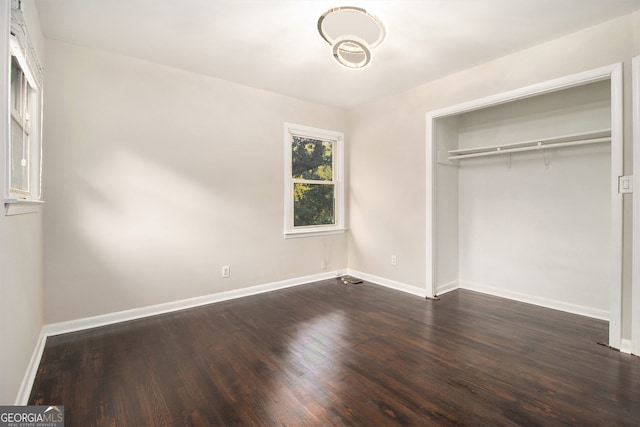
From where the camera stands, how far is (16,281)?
1688 mm

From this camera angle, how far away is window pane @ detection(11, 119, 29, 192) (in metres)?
1.82

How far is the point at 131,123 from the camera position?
3.04 meters

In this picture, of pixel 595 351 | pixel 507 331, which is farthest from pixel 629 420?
pixel 507 331

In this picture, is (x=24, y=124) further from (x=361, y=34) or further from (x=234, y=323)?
(x=361, y=34)

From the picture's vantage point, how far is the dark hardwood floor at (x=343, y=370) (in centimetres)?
170

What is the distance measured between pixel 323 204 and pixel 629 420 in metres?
3.70

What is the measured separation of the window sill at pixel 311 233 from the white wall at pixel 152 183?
6.3 inches

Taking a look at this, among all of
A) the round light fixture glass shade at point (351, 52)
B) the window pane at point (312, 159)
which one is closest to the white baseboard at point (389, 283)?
the window pane at point (312, 159)

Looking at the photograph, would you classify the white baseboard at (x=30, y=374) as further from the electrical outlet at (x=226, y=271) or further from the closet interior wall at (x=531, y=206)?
the closet interior wall at (x=531, y=206)

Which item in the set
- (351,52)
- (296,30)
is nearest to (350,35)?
(351,52)

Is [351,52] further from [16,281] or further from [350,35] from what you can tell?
[16,281]

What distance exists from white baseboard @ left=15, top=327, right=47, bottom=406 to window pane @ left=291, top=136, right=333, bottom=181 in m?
3.12

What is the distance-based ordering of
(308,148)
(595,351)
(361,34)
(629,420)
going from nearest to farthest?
(629,420), (595,351), (361,34), (308,148)

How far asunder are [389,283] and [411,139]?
1995 mm
